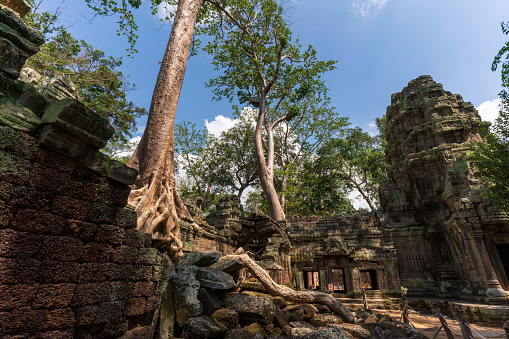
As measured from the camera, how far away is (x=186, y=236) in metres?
9.57

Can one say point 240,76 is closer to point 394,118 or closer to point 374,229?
point 394,118

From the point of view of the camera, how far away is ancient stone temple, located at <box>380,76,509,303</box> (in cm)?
1195

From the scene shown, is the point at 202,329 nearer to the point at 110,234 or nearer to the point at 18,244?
the point at 110,234

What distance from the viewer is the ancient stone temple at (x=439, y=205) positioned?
39.2 feet

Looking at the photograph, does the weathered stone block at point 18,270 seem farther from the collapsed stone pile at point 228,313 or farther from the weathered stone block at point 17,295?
the collapsed stone pile at point 228,313

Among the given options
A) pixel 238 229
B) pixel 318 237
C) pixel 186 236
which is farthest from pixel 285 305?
pixel 318 237

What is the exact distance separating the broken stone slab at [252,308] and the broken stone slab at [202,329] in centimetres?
72

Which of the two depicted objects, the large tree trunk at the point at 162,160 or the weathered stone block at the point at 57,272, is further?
the large tree trunk at the point at 162,160

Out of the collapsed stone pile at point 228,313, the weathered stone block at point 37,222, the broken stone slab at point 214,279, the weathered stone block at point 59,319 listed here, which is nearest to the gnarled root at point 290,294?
the collapsed stone pile at point 228,313

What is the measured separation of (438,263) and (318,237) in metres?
7.37

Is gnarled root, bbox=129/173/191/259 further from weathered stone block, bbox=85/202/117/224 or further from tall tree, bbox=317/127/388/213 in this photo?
tall tree, bbox=317/127/388/213

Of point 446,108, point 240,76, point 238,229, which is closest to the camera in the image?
point 238,229

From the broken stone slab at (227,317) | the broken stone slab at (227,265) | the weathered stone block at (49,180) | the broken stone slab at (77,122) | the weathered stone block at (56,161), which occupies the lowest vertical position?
the broken stone slab at (227,317)

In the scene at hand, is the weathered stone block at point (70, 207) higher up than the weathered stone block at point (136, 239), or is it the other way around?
the weathered stone block at point (70, 207)
